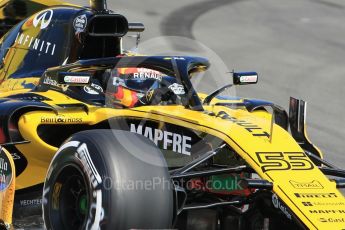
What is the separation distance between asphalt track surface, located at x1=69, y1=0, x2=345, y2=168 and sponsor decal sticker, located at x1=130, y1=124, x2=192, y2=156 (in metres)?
4.93

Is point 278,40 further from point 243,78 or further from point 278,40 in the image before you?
point 243,78

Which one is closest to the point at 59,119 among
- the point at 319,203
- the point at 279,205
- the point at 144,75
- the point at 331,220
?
the point at 144,75

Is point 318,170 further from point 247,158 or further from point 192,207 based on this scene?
point 192,207

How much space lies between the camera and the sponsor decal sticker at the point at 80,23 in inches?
332

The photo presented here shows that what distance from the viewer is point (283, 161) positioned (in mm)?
6234

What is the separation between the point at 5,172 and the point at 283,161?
228 cm

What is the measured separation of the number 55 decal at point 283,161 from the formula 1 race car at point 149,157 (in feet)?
0.03

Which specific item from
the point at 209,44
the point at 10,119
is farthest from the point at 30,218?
the point at 209,44

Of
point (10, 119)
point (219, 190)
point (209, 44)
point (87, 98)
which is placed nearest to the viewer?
point (219, 190)

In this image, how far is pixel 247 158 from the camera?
20.3ft

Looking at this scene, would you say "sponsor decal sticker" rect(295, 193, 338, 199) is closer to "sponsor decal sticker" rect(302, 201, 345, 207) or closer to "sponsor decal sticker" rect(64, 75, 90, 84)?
"sponsor decal sticker" rect(302, 201, 345, 207)

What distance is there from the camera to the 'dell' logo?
8.86 m

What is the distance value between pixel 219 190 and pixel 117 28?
266 centimetres

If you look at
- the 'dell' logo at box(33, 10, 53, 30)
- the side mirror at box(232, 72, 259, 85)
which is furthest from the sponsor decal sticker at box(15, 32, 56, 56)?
the side mirror at box(232, 72, 259, 85)
